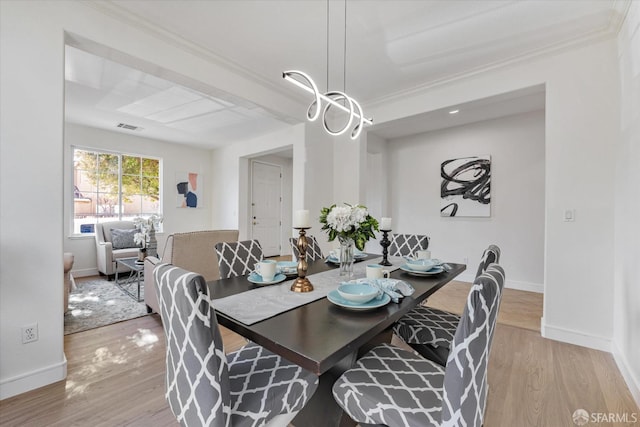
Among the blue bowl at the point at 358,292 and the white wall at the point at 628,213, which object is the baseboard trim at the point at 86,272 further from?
the white wall at the point at 628,213

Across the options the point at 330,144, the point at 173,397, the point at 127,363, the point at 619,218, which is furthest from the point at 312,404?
the point at 330,144

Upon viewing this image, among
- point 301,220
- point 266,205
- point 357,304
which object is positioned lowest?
point 357,304

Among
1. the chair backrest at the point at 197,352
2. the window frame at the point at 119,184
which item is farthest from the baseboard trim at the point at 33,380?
the window frame at the point at 119,184

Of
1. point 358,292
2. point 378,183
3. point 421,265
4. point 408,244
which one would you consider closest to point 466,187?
point 378,183

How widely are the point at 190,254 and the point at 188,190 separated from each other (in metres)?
A: 3.71

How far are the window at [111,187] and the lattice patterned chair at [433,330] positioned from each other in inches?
216

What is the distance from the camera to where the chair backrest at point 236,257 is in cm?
197

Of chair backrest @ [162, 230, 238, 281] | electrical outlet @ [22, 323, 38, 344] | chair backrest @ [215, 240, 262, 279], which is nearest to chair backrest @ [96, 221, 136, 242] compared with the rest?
chair backrest @ [162, 230, 238, 281]

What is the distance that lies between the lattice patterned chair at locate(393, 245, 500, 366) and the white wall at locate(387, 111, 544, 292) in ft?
9.85

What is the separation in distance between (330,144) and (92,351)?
3501 mm

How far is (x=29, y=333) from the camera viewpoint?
176cm

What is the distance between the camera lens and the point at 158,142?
5.62m

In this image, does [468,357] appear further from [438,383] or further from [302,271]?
[302,271]

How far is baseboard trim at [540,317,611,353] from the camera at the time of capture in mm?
2324
